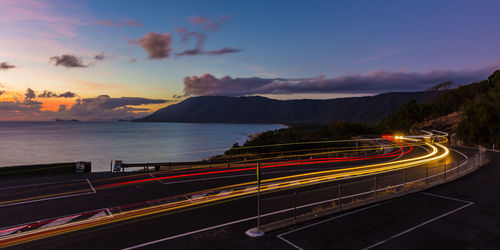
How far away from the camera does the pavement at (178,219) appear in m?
9.85

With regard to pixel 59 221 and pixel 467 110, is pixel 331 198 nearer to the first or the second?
pixel 59 221

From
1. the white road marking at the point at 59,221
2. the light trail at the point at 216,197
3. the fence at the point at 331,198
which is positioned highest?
the fence at the point at 331,198

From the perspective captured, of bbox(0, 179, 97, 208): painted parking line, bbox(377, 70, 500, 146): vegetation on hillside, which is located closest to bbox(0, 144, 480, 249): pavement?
bbox(0, 179, 97, 208): painted parking line

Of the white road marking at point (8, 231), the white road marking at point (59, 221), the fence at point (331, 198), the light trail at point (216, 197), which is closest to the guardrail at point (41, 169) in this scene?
the white road marking at point (59, 221)

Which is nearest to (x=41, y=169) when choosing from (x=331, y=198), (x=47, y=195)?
(x=47, y=195)

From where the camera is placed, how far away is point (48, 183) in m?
20.6

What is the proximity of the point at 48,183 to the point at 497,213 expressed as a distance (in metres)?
29.3

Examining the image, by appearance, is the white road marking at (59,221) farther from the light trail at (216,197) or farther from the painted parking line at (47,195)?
the painted parking line at (47,195)

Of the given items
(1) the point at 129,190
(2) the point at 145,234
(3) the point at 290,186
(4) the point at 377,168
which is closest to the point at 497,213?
(3) the point at 290,186

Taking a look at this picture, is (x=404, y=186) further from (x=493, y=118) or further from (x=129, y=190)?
(x=493, y=118)

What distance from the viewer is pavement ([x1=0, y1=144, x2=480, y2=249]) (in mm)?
9852

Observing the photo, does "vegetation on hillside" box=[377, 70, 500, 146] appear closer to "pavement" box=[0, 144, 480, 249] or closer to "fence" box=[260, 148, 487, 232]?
"fence" box=[260, 148, 487, 232]

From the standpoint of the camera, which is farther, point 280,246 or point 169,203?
point 169,203

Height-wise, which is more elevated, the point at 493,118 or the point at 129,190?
the point at 493,118
